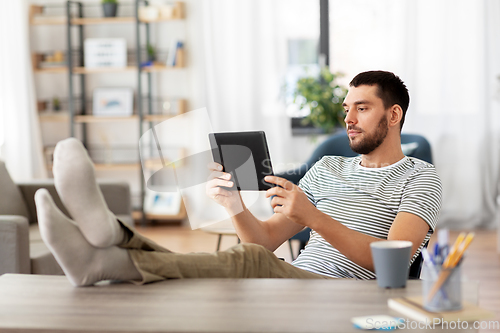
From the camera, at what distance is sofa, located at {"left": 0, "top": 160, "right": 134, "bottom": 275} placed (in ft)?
6.70

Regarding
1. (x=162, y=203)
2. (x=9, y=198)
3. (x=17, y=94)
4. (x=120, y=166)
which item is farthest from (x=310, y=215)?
(x=17, y=94)

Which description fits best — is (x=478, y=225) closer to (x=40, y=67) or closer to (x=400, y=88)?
(x=400, y=88)

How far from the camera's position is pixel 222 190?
1.42 metres

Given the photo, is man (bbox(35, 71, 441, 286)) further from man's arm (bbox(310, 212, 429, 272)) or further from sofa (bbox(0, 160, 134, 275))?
sofa (bbox(0, 160, 134, 275))

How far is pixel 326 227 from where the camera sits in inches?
52.0

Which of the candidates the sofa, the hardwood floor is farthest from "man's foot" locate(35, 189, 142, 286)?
the hardwood floor

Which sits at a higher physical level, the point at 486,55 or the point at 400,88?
the point at 486,55

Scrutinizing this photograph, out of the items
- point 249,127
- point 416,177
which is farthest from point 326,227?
point 249,127

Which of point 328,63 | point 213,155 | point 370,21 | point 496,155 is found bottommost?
point 496,155

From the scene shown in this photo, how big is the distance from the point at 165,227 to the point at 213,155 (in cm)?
296

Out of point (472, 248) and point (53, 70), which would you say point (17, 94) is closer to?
point (53, 70)

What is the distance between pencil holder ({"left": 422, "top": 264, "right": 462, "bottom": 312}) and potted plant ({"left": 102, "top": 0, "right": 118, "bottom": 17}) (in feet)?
12.7

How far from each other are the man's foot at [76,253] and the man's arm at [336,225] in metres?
0.44

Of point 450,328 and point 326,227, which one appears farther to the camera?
point 326,227
